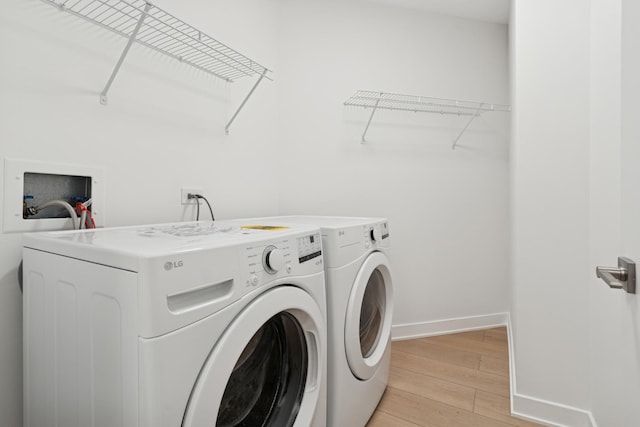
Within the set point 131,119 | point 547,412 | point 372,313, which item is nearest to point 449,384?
point 547,412

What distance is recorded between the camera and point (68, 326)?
2.49 feet

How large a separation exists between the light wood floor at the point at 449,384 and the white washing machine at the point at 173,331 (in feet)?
2.26

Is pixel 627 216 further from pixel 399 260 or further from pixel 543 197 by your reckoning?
pixel 399 260

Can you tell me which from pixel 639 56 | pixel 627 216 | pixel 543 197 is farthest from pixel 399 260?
pixel 639 56

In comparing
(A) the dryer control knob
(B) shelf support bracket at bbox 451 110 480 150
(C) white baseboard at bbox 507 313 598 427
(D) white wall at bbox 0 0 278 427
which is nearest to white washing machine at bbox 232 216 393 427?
(A) the dryer control knob

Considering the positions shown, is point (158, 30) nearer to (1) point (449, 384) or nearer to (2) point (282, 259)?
(2) point (282, 259)

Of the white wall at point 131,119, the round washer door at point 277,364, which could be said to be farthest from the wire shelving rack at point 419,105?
the round washer door at point 277,364

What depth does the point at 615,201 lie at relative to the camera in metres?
1.18

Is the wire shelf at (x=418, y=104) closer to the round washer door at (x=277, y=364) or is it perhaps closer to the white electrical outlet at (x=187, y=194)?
the white electrical outlet at (x=187, y=194)

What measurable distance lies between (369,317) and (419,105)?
1564 millimetres

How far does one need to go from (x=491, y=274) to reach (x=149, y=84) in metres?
2.50

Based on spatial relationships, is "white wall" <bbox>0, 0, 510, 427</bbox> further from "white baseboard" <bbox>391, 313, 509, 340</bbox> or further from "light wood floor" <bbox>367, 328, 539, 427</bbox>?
"light wood floor" <bbox>367, 328, 539, 427</bbox>

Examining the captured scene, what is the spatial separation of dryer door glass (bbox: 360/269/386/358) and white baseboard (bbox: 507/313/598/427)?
0.67m

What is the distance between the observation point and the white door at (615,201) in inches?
27.6
